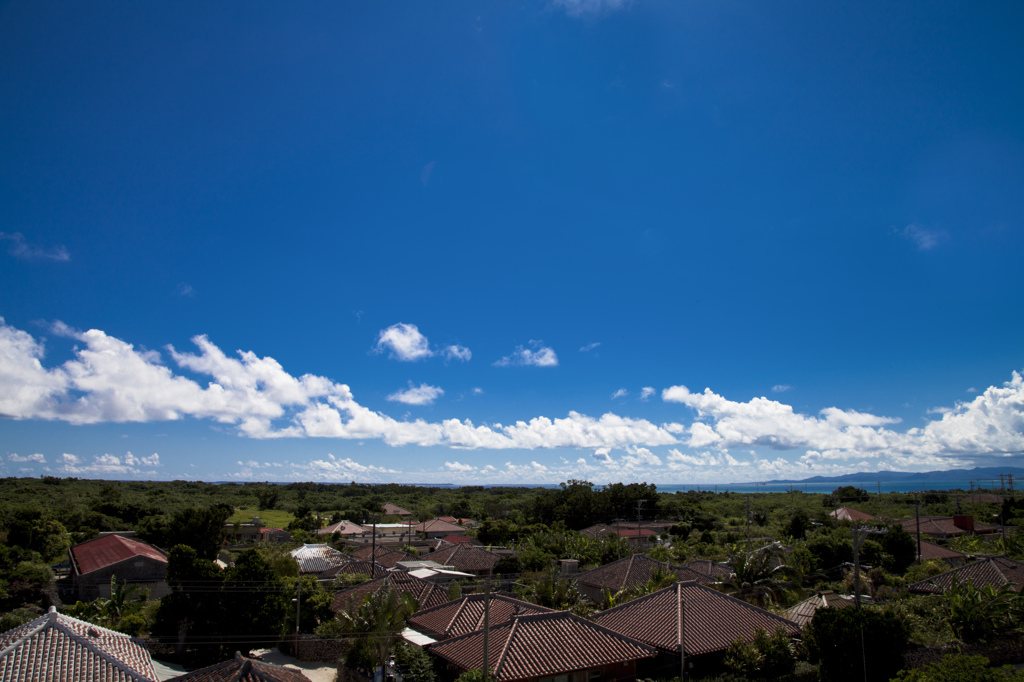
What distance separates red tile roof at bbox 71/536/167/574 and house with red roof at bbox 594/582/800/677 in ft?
125

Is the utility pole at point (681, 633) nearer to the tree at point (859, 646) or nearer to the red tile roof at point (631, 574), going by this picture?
the tree at point (859, 646)

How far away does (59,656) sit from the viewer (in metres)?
17.1

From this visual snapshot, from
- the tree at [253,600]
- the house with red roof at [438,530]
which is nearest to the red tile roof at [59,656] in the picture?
the tree at [253,600]

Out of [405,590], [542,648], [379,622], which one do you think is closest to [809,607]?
[542,648]

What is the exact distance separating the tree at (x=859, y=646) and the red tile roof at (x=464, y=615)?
43.5 feet

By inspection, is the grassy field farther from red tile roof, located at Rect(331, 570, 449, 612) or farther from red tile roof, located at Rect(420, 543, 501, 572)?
red tile roof, located at Rect(331, 570, 449, 612)

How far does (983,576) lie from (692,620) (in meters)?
24.4

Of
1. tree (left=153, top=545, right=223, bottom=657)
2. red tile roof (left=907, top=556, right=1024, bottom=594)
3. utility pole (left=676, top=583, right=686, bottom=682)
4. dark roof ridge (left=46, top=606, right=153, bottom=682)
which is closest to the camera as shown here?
dark roof ridge (left=46, top=606, right=153, bottom=682)

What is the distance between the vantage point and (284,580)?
3362cm

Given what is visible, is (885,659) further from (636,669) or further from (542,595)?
(542,595)

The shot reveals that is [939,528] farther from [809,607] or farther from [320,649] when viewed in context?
[320,649]

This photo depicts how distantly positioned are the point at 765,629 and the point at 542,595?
1402cm

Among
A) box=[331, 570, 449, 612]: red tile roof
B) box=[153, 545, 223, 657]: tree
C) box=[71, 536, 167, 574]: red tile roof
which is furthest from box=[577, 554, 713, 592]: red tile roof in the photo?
box=[71, 536, 167, 574]: red tile roof

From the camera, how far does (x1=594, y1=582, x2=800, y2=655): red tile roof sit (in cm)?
2762
